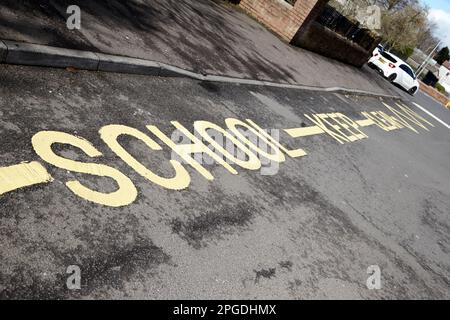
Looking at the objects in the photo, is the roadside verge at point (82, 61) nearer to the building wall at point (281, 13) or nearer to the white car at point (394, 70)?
the building wall at point (281, 13)

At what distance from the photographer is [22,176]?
9.98 feet

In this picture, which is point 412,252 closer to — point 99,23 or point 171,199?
point 171,199

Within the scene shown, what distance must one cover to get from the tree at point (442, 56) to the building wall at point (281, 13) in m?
84.3

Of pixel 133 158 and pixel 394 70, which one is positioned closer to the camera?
pixel 133 158

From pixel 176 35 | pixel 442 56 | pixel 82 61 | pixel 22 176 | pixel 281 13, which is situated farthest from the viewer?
pixel 442 56

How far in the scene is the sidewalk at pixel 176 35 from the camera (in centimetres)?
504

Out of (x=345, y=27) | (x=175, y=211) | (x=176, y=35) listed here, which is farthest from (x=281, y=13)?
(x=175, y=211)

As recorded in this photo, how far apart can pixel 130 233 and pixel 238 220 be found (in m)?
1.29

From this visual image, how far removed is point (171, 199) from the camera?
148 inches

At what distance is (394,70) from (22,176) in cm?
2423

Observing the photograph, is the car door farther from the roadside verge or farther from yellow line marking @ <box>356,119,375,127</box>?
the roadside verge

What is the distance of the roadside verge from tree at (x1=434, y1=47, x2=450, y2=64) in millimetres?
92076

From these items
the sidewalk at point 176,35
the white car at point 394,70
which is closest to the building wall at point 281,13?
the sidewalk at point 176,35

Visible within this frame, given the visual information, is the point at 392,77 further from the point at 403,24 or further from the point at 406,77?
the point at 403,24
